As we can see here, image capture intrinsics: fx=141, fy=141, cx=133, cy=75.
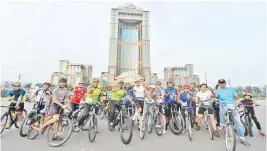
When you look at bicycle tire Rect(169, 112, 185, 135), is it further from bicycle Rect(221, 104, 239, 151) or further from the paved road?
bicycle Rect(221, 104, 239, 151)

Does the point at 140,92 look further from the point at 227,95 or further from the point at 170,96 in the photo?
the point at 227,95

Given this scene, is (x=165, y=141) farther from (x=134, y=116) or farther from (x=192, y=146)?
(x=134, y=116)

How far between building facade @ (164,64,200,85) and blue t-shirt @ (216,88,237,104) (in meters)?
57.7

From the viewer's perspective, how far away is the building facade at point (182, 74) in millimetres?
61281

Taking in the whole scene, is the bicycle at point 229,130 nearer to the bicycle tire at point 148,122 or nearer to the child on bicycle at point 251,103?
the child on bicycle at point 251,103

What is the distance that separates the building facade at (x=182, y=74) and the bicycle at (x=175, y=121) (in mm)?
57063

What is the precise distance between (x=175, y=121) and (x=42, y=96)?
4.89 meters

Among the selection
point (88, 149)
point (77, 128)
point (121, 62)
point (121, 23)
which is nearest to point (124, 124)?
point (88, 149)

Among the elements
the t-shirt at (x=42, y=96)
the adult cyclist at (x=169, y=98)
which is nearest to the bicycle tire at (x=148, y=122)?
Result: the adult cyclist at (x=169, y=98)

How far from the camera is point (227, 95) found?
4.13m

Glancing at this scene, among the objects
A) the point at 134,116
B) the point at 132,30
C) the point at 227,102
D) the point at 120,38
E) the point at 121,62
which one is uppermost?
the point at 132,30

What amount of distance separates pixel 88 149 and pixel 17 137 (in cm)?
260

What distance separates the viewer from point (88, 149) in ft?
11.7

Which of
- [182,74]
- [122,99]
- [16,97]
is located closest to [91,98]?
[122,99]
